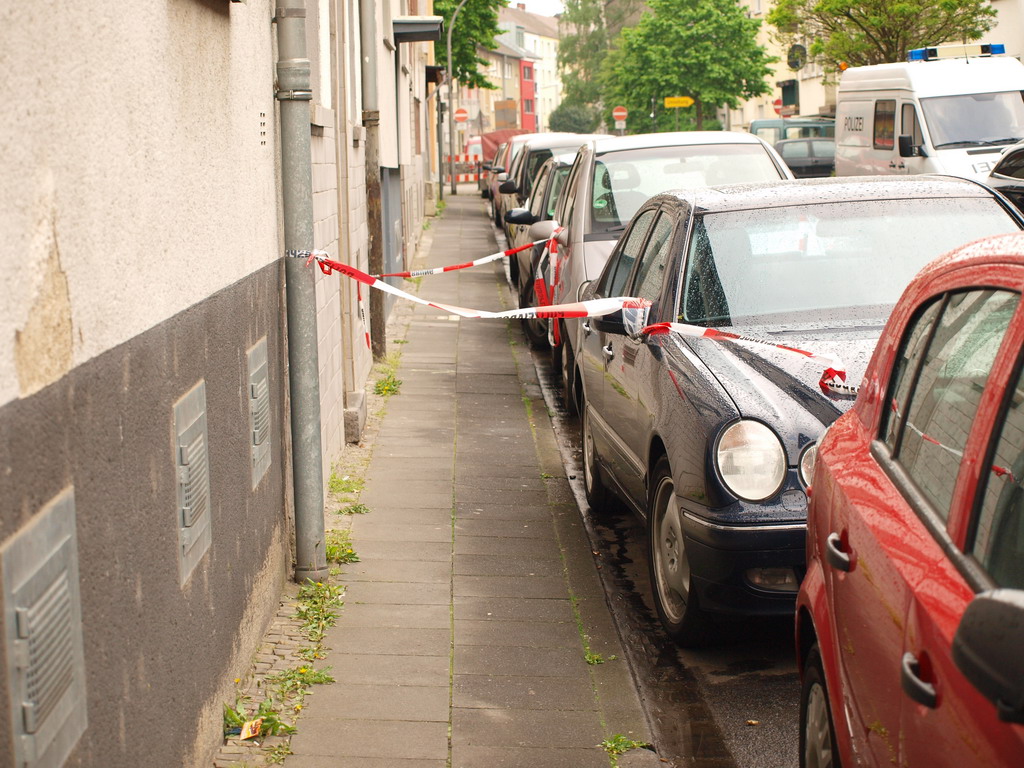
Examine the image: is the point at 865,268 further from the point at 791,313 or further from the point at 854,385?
the point at 854,385

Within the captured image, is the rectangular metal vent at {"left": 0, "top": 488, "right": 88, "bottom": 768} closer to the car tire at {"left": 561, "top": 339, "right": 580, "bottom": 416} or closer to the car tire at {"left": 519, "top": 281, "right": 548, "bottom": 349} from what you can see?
the car tire at {"left": 561, "top": 339, "right": 580, "bottom": 416}

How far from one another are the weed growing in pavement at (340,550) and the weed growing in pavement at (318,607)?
0.36 metres

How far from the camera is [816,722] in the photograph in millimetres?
3369

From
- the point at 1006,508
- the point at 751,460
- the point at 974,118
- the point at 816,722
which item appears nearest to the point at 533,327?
the point at 751,460

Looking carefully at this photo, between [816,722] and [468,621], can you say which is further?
[468,621]

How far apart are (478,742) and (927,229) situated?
309 cm

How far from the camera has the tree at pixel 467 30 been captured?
43.3 meters

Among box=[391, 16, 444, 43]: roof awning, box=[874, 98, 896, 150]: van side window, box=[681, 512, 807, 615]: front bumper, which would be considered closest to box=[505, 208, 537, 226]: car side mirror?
box=[391, 16, 444, 43]: roof awning

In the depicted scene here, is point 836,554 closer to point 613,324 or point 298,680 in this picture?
point 298,680

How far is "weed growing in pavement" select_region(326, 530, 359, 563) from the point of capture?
247 inches

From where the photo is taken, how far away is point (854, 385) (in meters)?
Result: 4.91

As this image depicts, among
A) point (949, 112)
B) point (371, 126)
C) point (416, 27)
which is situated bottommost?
point (371, 126)

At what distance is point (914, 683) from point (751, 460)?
2.35 metres

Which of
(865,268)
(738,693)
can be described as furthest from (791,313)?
(738,693)
